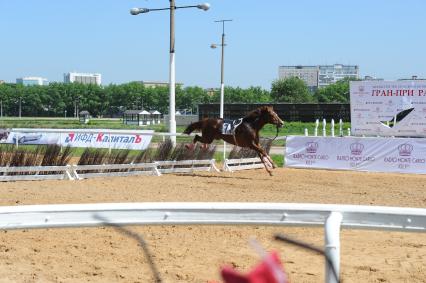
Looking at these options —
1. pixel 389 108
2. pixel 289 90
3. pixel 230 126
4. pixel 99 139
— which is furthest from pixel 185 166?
pixel 289 90

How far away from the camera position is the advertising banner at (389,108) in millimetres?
23625

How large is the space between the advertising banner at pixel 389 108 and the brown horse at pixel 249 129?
701 cm

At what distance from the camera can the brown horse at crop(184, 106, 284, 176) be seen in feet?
60.9

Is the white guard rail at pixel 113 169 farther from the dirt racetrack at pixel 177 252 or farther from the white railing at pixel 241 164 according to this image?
the dirt racetrack at pixel 177 252

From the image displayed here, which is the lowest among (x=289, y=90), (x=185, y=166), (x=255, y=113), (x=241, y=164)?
(x=241, y=164)

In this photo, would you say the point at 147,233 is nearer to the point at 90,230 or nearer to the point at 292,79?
the point at 90,230

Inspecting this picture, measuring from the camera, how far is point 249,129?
18781 mm

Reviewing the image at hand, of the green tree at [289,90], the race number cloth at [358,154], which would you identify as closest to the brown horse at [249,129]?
the race number cloth at [358,154]

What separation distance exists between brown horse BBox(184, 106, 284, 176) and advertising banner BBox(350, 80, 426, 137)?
23.0 ft

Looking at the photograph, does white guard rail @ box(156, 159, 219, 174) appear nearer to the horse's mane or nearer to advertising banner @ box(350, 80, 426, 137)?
the horse's mane

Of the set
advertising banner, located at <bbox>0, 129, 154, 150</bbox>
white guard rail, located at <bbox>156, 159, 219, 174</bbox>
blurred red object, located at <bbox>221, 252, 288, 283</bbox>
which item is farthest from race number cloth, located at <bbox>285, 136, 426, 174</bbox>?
blurred red object, located at <bbox>221, 252, 288, 283</bbox>

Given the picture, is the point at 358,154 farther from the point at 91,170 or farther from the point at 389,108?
the point at 91,170

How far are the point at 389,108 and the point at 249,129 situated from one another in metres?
7.87

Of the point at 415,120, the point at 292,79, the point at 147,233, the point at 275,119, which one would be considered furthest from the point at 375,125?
the point at 292,79
